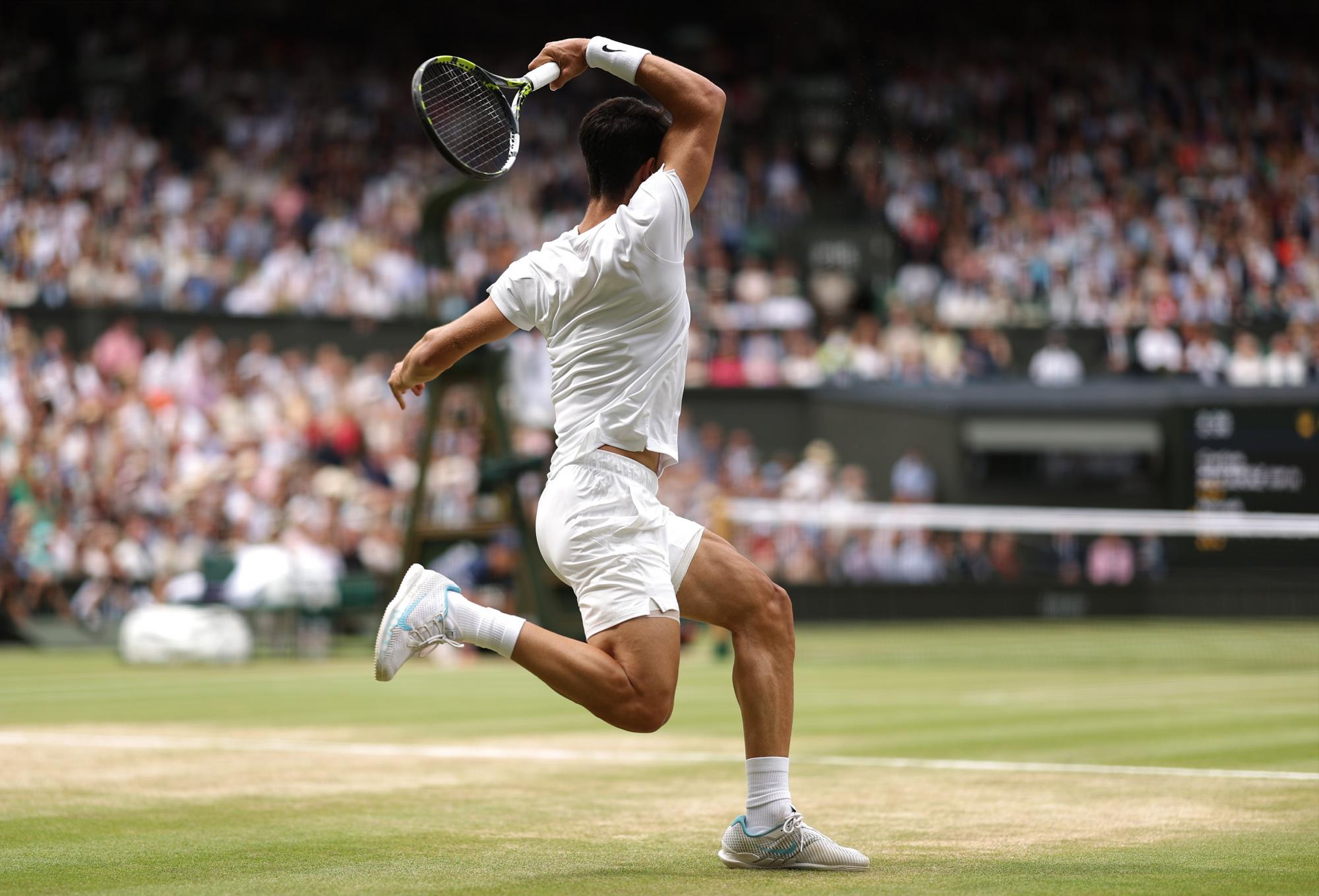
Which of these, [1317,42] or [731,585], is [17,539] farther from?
[1317,42]

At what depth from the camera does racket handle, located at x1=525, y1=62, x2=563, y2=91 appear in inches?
225

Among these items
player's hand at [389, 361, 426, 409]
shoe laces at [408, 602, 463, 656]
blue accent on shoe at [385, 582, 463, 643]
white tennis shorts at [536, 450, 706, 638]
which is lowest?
shoe laces at [408, 602, 463, 656]

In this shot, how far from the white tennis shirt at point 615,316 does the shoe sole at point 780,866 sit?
4.15ft

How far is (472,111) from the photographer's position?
19.9ft

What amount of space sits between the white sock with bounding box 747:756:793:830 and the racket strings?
215 cm

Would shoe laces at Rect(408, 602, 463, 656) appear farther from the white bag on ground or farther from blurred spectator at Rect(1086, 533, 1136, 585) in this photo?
blurred spectator at Rect(1086, 533, 1136, 585)

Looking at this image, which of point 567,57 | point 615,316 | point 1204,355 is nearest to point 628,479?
point 615,316

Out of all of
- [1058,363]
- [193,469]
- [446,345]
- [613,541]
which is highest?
[1058,363]

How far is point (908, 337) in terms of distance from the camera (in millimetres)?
28844

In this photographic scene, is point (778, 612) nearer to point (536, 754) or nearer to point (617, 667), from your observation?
A: point (617, 667)

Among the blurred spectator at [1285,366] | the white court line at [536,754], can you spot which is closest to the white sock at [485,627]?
the white court line at [536,754]

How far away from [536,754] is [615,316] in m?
4.41

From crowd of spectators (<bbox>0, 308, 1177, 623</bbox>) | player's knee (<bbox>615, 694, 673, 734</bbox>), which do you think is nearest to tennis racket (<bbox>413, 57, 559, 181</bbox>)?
player's knee (<bbox>615, 694, 673, 734</bbox>)

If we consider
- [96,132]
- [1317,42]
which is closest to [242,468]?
[96,132]
